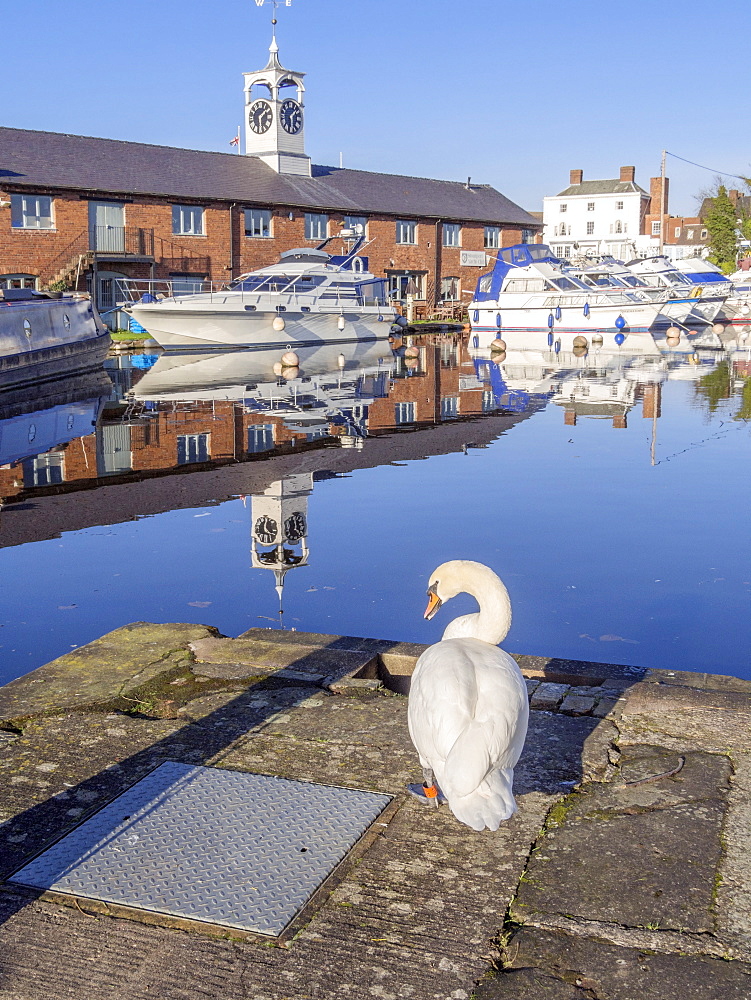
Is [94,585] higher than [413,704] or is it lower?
lower

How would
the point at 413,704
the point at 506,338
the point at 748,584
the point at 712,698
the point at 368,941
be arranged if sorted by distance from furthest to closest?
the point at 506,338 → the point at 748,584 → the point at 712,698 → the point at 413,704 → the point at 368,941

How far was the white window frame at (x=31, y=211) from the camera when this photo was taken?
38.9 m

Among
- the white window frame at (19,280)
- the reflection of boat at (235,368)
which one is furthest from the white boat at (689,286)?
the white window frame at (19,280)

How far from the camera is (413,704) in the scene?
→ 3959mm

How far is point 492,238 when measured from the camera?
61.2m

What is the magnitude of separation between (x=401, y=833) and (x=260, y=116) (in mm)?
51986

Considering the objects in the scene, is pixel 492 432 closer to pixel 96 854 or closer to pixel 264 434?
pixel 264 434

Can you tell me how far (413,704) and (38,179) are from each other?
40271 millimetres

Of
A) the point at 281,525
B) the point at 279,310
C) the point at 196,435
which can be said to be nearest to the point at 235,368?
the point at 279,310

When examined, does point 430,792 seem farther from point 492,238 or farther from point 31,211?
point 492,238

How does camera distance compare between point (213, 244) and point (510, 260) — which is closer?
point (510, 260)

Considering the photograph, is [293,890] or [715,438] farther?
[715,438]

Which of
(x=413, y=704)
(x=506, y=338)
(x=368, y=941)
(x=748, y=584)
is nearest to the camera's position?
(x=368, y=941)

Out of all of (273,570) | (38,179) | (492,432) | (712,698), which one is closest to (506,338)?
(38,179)
